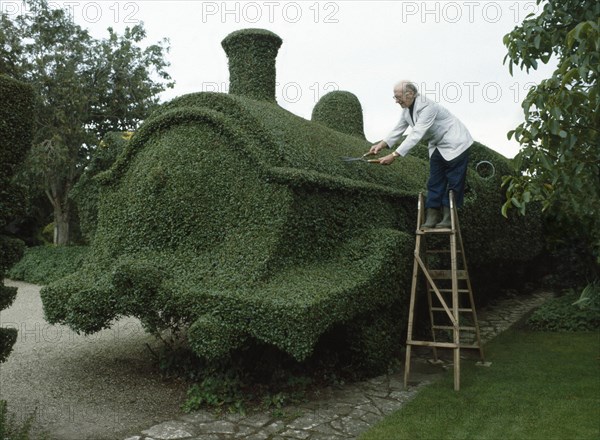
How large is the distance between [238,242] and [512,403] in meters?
3.11

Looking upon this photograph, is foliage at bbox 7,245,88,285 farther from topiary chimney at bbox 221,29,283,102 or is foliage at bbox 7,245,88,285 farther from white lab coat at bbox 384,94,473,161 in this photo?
white lab coat at bbox 384,94,473,161

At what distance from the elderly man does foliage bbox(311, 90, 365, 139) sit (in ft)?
13.8

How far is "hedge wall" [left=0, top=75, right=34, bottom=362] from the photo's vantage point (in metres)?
4.48

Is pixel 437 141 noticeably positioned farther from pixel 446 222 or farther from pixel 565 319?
pixel 565 319

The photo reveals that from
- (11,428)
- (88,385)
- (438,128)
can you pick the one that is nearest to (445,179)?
(438,128)

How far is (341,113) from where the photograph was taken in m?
10.8

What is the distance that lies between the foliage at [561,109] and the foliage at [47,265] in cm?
1376

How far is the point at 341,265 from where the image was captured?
6.11m

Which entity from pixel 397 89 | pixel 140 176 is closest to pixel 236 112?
pixel 140 176

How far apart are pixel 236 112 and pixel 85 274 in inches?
98.6

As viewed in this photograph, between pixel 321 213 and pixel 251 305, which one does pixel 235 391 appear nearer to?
pixel 251 305

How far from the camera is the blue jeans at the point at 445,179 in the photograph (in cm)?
644

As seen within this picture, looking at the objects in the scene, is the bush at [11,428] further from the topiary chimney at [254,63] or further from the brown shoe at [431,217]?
the topiary chimney at [254,63]

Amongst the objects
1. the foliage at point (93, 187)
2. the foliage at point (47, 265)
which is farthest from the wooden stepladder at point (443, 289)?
the foliage at point (47, 265)
